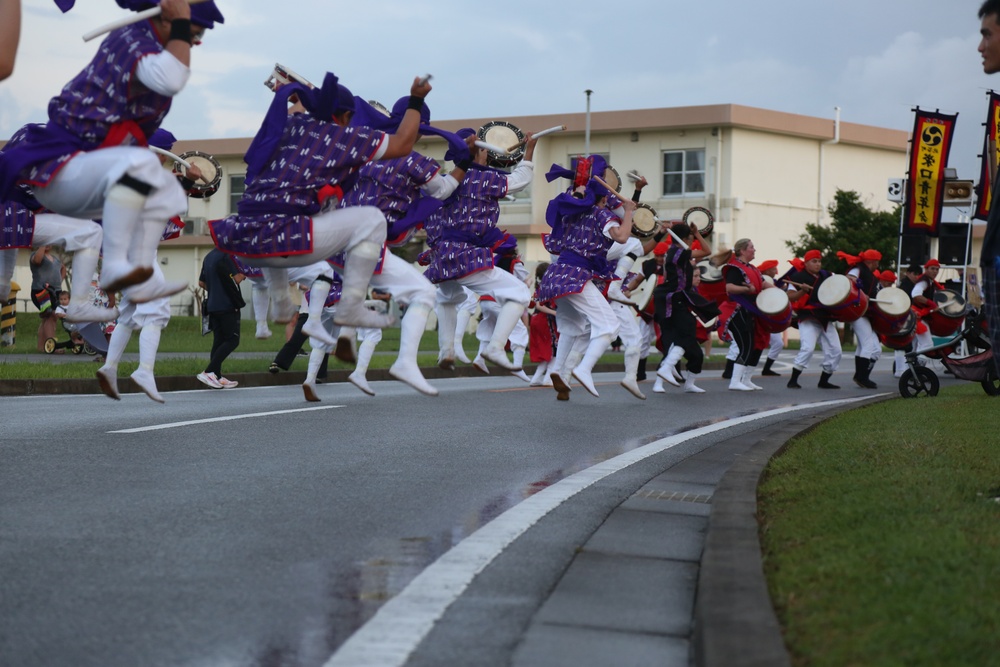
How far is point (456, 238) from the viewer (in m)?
12.5

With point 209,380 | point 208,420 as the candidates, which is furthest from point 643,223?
point 208,420

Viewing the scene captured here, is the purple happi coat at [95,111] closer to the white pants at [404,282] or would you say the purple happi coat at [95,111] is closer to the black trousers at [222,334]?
the white pants at [404,282]

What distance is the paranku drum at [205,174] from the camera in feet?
31.1

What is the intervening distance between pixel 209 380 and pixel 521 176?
5.70 meters

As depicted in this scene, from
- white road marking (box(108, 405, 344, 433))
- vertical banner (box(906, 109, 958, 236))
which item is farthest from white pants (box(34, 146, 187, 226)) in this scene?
vertical banner (box(906, 109, 958, 236))

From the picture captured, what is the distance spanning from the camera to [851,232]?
4844 centimetres

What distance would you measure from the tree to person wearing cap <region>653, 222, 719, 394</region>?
30791mm

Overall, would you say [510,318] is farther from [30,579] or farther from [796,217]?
[796,217]

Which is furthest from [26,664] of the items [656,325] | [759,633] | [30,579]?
[656,325]

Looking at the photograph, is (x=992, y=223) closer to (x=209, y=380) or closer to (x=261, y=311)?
(x=209, y=380)

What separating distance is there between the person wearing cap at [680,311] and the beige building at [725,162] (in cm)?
3051

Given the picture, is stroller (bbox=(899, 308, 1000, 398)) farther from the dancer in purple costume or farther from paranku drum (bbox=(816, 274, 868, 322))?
the dancer in purple costume

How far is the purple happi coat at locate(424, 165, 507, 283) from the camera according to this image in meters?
12.4

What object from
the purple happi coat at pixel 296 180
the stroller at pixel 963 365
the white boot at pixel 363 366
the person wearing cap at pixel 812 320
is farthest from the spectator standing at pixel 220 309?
the person wearing cap at pixel 812 320
